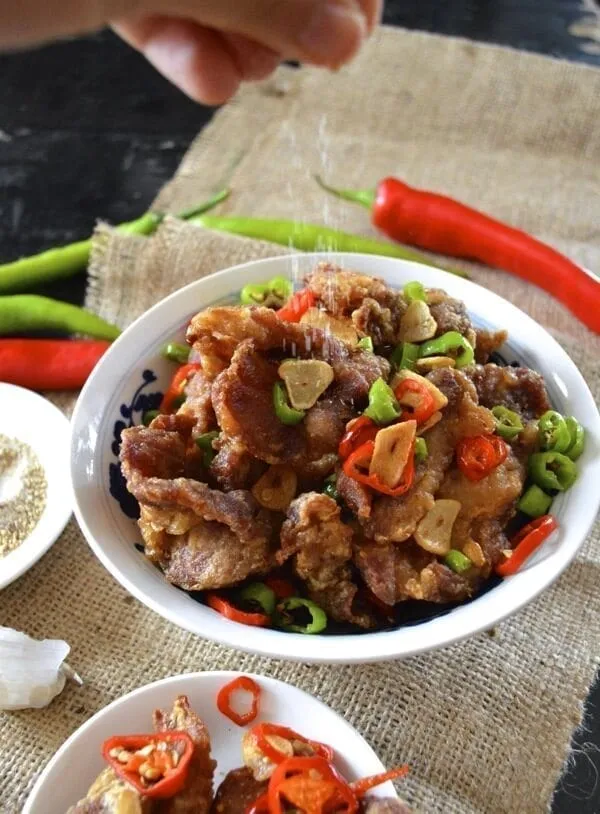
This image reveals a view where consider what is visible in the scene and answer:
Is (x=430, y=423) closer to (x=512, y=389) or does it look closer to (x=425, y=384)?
(x=425, y=384)

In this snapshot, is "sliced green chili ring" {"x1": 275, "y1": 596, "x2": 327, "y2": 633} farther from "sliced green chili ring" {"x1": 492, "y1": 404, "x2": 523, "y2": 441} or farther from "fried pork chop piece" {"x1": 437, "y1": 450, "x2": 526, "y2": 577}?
"sliced green chili ring" {"x1": 492, "y1": 404, "x2": 523, "y2": 441}

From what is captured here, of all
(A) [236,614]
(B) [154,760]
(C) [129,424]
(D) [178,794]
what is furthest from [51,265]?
(D) [178,794]

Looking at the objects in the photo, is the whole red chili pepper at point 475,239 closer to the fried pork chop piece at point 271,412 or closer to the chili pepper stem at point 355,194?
the chili pepper stem at point 355,194

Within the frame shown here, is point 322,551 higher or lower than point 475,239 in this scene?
lower

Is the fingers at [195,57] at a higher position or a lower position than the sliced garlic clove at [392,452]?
higher

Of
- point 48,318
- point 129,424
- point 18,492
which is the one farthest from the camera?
point 48,318

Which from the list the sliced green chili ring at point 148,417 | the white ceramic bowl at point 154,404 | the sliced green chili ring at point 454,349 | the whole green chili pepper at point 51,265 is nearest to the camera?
the white ceramic bowl at point 154,404

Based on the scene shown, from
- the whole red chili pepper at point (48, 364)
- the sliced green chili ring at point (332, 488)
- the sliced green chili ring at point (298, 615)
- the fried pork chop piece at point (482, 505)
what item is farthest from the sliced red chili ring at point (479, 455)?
the whole red chili pepper at point (48, 364)
